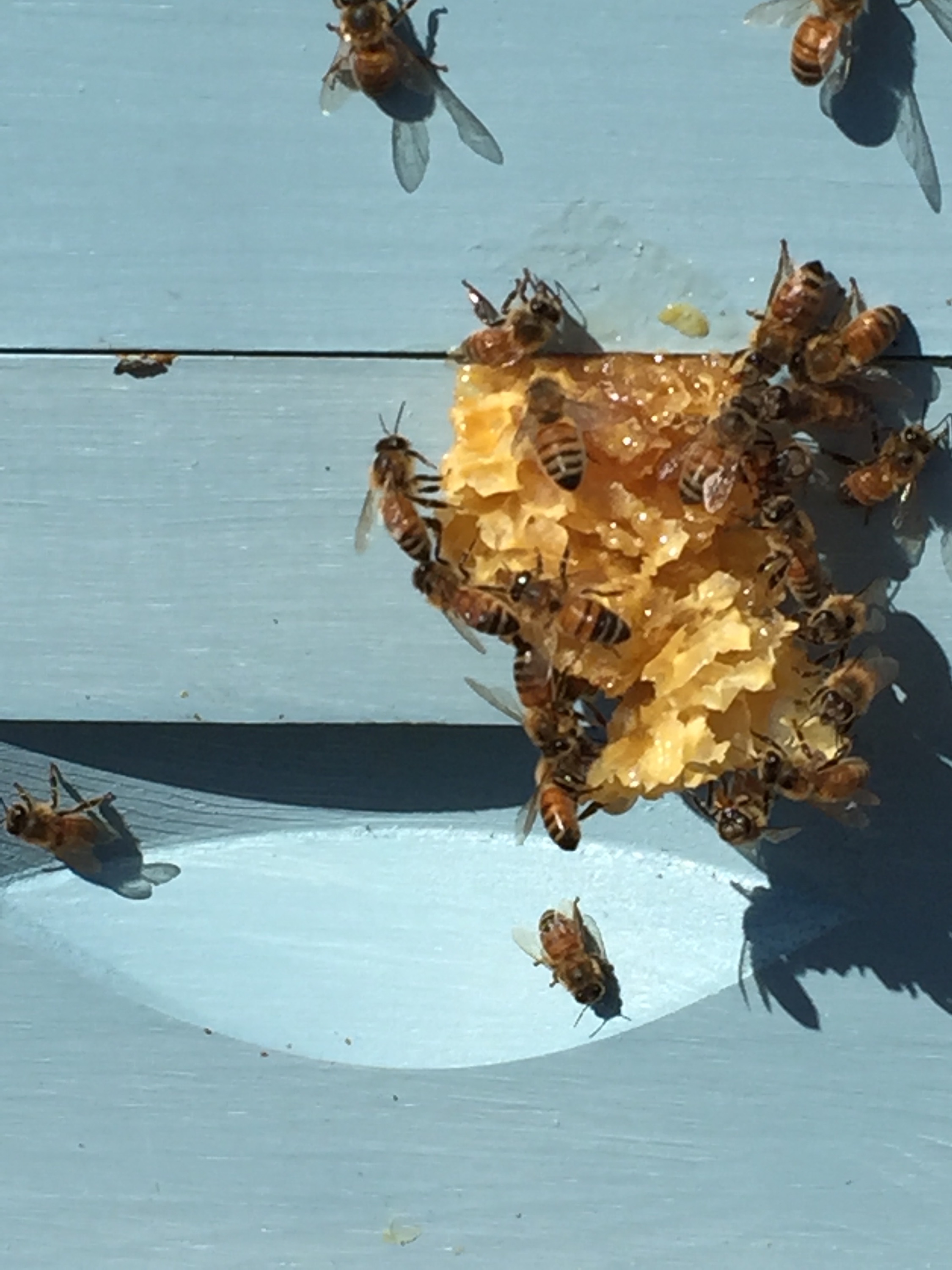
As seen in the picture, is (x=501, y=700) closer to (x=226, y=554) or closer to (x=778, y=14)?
(x=226, y=554)

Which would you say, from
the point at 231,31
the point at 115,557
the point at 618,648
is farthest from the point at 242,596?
the point at 231,31

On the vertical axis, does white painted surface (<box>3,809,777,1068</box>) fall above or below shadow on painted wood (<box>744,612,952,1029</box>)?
below

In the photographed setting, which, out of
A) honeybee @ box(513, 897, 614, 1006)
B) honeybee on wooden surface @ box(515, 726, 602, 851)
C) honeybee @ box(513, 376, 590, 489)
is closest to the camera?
honeybee @ box(513, 376, 590, 489)

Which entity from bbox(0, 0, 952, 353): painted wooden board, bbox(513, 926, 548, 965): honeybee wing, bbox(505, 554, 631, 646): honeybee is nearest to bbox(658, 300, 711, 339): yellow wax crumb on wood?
bbox(0, 0, 952, 353): painted wooden board

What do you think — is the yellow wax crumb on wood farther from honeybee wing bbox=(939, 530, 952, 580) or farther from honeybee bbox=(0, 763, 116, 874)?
honeybee bbox=(0, 763, 116, 874)

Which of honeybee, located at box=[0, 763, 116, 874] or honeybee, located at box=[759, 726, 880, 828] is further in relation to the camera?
honeybee, located at box=[0, 763, 116, 874]

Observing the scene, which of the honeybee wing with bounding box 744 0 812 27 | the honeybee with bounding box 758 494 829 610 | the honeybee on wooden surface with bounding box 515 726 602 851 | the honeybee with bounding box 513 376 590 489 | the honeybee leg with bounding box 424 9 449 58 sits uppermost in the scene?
the honeybee wing with bounding box 744 0 812 27

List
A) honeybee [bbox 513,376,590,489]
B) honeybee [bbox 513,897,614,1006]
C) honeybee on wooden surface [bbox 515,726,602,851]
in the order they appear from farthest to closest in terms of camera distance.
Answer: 1. honeybee [bbox 513,897,614,1006]
2. honeybee on wooden surface [bbox 515,726,602,851]
3. honeybee [bbox 513,376,590,489]
